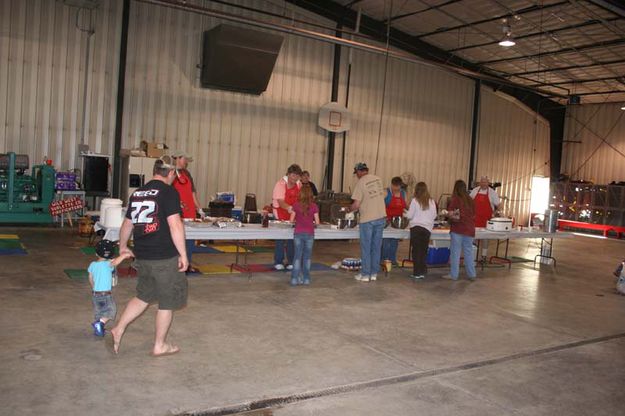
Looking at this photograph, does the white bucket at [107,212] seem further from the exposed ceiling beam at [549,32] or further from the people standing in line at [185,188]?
the exposed ceiling beam at [549,32]

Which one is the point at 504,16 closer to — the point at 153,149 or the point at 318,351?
the point at 153,149

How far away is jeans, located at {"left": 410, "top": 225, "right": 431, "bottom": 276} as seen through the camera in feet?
27.2

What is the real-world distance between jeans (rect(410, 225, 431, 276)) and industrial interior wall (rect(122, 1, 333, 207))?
6674 mm

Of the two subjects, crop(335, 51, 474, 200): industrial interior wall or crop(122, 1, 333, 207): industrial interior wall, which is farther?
crop(335, 51, 474, 200): industrial interior wall

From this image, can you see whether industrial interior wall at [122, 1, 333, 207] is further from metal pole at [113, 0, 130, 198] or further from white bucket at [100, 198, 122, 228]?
white bucket at [100, 198, 122, 228]

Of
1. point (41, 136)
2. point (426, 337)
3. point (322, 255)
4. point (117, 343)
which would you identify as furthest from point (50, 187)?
point (426, 337)

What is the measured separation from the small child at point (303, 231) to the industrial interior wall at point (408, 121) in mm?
7708

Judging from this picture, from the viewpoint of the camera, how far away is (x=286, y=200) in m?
7.99

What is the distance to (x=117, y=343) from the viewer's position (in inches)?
169

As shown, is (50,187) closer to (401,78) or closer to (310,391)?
(310,391)

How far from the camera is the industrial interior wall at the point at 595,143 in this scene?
20.5 metres

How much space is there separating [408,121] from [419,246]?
928 centimetres

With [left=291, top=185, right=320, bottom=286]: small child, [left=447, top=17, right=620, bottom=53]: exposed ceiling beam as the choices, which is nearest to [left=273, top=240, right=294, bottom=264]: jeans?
[left=291, top=185, right=320, bottom=286]: small child

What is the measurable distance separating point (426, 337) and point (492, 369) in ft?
2.89
